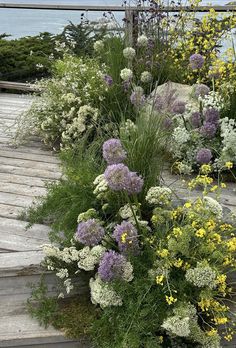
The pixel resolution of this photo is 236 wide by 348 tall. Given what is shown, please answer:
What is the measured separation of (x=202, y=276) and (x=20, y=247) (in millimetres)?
1075

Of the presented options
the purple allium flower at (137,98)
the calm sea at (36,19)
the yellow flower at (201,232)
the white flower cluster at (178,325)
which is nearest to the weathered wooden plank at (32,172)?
the purple allium flower at (137,98)

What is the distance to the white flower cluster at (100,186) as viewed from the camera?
252 cm

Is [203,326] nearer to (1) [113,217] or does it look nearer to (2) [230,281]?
(2) [230,281]

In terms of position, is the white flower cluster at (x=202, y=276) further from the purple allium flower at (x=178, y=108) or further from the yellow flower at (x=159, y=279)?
the purple allium flower at (x=178, y=108)

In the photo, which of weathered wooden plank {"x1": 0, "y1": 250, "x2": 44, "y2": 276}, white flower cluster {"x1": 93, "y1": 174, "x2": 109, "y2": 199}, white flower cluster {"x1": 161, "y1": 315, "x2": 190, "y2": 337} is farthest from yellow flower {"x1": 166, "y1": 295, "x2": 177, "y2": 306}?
weathered wooden plank {"x1": 0, "y1": 250, "x2": 44, "y2": 276}

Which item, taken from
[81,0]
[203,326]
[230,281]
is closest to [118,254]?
[203,326]

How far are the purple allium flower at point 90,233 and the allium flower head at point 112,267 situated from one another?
3.4 inches

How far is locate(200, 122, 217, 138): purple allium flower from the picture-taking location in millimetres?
3473

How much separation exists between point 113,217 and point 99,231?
1.37 ft

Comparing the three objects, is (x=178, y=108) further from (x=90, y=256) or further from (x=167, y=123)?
(x=90, y=256)

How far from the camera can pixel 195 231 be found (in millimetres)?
2367

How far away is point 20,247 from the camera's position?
2727 millimetres

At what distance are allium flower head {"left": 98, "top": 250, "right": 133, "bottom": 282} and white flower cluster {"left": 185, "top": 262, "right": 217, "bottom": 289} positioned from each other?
11.0 inches

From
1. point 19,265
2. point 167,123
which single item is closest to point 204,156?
point 167,123
